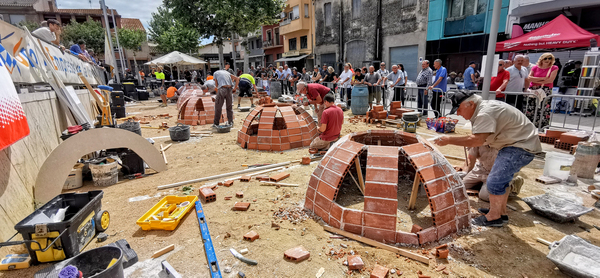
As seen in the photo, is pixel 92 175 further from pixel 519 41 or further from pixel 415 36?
pixel 415 36

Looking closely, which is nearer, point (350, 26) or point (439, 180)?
point (439, 180)

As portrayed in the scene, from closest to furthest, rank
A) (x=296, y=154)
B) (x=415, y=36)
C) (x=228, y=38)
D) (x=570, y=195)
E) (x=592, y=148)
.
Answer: (x=570, y=195)
(x=592, y=148)
(x=296, y=154)
(x=415, y=36)
(x=228, y=38)

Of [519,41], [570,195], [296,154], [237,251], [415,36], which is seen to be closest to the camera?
[237,251]

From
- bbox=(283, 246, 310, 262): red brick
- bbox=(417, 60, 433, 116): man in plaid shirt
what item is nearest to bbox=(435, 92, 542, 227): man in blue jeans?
bbox=(283, 246, 310, 262): red brick

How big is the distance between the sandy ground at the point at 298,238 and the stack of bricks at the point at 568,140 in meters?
1.70

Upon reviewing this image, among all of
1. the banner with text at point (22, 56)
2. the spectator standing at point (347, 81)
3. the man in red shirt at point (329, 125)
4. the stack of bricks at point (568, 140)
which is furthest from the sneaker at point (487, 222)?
the spectator standing at point (347, 81)

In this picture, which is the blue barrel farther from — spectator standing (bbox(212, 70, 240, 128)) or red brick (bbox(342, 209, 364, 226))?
red brick (bbox(342, 209, 364, 226))

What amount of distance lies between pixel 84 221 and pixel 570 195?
7.39 meters

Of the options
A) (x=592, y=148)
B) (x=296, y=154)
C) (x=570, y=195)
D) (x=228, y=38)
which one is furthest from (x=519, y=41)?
(x=228, y=38)

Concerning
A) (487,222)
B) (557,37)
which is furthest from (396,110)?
(487,222)

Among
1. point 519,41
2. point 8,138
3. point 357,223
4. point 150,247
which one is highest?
point 519,41

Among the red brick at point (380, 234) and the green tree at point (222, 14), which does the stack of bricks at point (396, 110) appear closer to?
the red brick at point (380, 234)

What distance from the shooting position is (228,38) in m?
24.2

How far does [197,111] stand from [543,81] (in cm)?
1157
